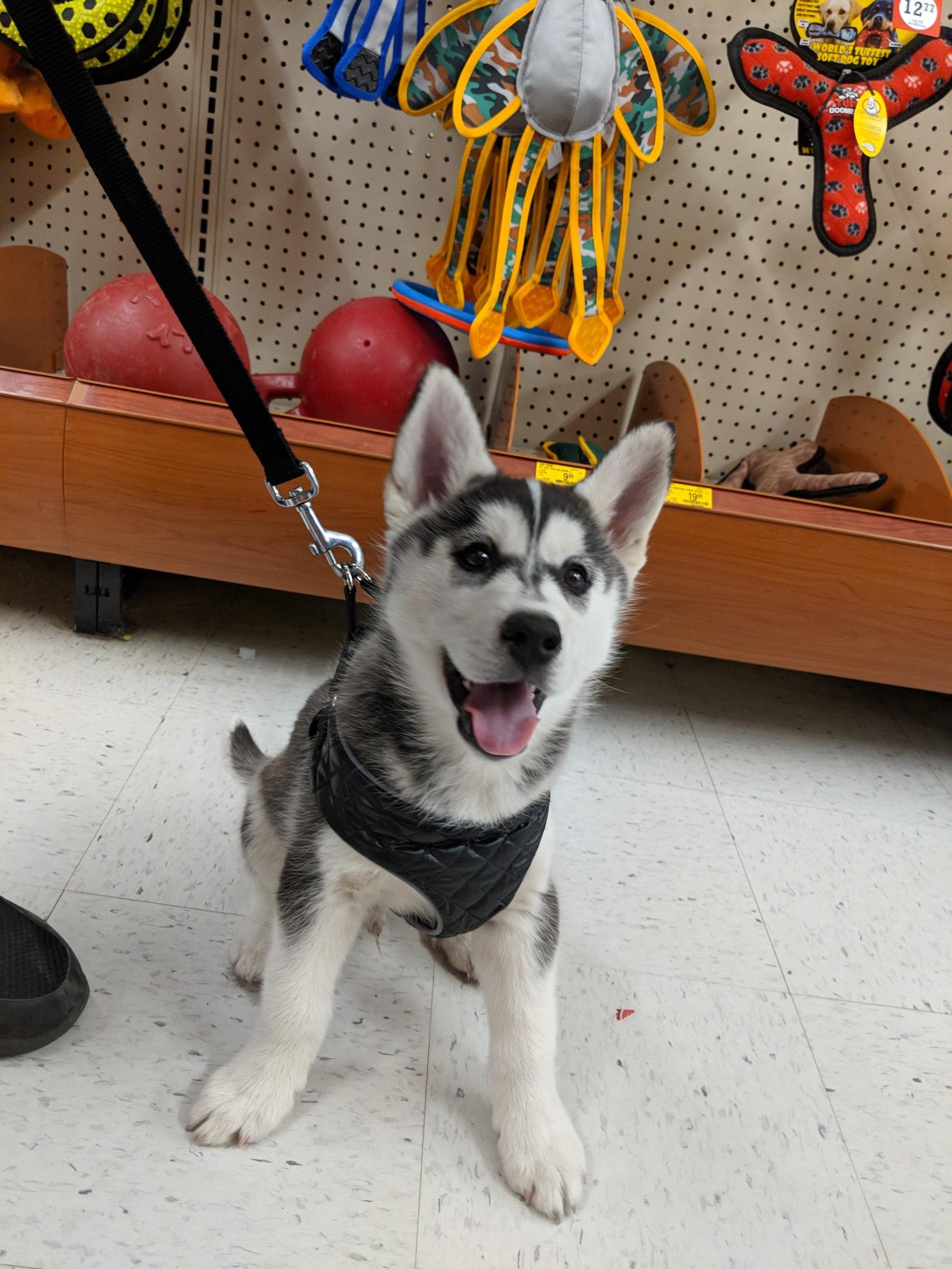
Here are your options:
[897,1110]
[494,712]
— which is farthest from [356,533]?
[897,1110]

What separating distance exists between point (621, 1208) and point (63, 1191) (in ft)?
2.35

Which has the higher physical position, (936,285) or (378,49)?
(378,49)

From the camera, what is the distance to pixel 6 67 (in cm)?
190

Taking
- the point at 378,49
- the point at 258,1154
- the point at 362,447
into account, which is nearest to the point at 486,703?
the point at 258,1154

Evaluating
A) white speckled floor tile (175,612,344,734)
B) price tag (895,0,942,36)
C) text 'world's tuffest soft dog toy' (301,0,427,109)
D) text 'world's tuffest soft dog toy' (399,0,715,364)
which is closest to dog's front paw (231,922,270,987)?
white speckled floor tile (175,612,344,734)

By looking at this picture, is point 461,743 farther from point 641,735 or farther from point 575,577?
point 641,735

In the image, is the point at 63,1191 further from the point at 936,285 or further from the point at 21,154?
the point at 936,285

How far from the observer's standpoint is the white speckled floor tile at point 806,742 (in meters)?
2.11

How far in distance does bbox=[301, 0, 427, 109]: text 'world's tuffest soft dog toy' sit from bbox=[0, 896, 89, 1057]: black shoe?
1.77 metres

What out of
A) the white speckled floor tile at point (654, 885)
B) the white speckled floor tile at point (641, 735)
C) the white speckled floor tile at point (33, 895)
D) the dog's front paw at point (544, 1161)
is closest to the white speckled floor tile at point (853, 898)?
the white speckled floor tile at point (654, 885)

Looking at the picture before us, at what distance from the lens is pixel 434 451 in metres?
1.12

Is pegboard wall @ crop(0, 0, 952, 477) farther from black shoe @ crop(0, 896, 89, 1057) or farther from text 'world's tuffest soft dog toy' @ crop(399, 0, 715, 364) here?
black shoe @ crop(0, 896, 89, 1057)

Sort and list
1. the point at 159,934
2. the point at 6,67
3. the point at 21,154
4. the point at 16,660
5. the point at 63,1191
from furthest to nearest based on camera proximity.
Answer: the point at 21,154
the point at 16,660
the point at 6,67
the point at 159,934
the point at 63,1191

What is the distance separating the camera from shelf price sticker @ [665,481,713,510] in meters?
1.98
